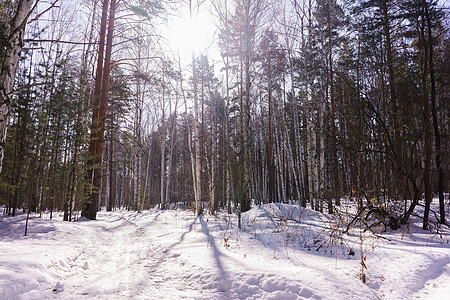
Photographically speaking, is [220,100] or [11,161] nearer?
[11,161]

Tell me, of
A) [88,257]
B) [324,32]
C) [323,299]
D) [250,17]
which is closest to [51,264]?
[88,257]

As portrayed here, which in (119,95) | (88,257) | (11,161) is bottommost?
(88,257)

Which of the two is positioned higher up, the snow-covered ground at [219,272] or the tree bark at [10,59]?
the tree bark at [10,59]

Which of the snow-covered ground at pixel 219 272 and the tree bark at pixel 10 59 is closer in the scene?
the snow-covered ground at pixel 219 272

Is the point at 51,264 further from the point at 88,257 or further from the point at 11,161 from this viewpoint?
the point at 11,161

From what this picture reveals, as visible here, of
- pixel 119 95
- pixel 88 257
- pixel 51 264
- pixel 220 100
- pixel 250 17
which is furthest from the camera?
pixel 220 100

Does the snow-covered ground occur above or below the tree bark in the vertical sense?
below

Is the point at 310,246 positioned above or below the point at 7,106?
below

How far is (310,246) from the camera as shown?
14.6ft

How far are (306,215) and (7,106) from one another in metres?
8.40

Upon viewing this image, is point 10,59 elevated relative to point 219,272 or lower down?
elevated

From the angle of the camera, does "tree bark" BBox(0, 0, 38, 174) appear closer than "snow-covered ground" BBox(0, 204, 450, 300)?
No

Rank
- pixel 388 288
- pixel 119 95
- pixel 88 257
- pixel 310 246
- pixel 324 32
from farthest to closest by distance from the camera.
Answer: pixel 324 32, pixel 119 95, pixel 310 246, pixel 88 257, pixel 388 288

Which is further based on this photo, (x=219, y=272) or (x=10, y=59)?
(x=10, y=59)
